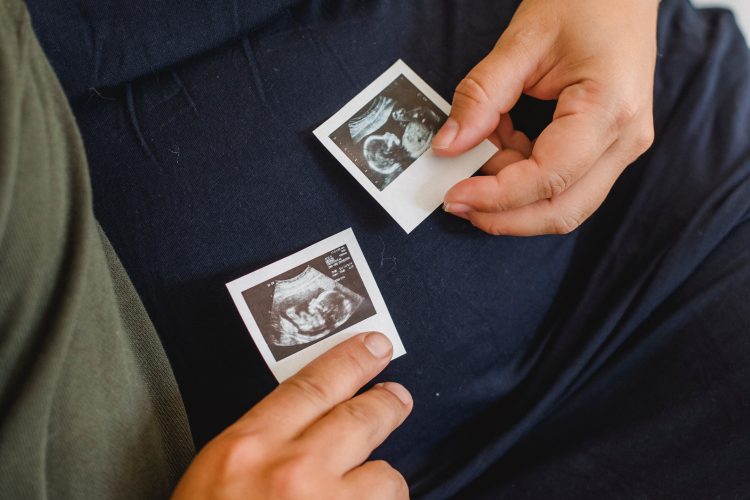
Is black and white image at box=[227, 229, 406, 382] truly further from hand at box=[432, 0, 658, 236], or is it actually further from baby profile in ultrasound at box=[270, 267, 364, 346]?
hand at box=[432, 0, 658, 236]

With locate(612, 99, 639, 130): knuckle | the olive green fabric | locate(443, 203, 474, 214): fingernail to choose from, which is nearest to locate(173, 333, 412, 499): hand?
the olive green fabric

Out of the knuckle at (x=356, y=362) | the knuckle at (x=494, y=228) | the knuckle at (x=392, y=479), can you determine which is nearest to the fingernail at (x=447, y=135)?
the knuckle at (x=494, y=228)

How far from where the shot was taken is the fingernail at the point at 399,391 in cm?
83

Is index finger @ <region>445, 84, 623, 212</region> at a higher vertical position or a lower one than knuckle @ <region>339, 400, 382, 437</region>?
higher

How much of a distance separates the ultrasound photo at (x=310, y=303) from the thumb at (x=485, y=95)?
9.7 inches

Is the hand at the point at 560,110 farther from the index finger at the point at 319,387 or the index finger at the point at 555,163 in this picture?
the index finger at the point at 319,387

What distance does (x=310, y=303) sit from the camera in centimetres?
90

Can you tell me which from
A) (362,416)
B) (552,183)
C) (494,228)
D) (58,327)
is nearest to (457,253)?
(494,228)

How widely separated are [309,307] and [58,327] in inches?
14.1

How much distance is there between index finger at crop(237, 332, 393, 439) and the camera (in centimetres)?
73

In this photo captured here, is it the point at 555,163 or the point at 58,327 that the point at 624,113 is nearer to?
the point at 555,163

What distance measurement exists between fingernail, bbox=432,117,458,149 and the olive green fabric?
506 millimetres

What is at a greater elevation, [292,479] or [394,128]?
[394,128]

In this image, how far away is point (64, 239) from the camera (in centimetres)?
67
